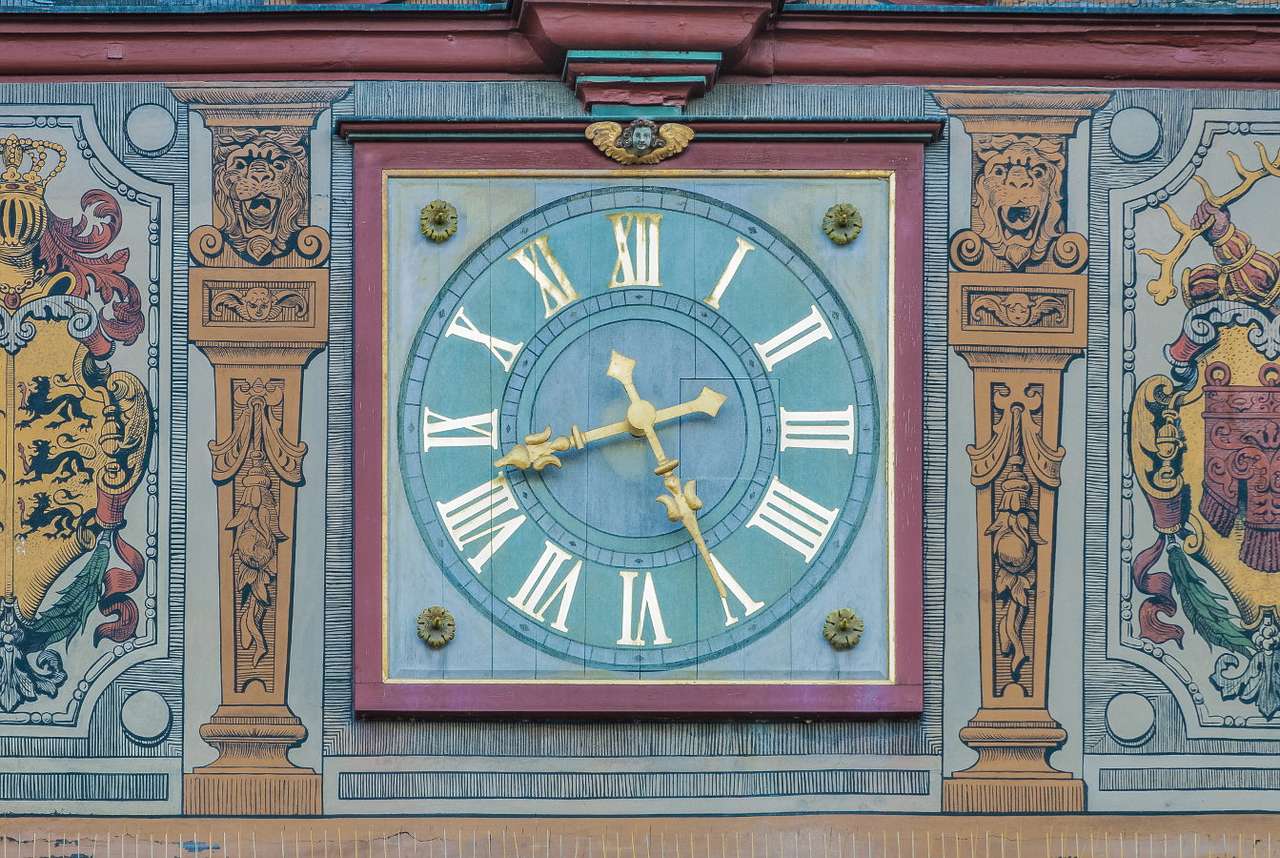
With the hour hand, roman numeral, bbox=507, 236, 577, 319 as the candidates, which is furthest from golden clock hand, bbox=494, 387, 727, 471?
roman numeral, bbox=507, 236, 577, 319

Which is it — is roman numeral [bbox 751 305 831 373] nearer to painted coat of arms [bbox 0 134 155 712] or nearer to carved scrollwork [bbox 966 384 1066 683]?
carved scrollwork [bbox 966 384 1066 683]

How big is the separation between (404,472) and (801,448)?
3.12ft

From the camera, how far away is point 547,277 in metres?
6.66

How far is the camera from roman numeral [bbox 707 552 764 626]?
6574 millimetres

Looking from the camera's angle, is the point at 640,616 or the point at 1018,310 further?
the point at 1018,310

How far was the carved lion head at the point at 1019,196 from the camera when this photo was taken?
6730 millimetres

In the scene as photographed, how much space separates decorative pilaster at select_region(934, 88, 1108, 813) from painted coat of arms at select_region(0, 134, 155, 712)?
2022 mm

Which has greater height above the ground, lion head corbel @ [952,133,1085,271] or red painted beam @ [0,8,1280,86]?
red painted beam @ [0,8,1280,86]

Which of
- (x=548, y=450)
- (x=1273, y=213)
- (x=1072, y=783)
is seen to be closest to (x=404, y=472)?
(x=548, y=450)

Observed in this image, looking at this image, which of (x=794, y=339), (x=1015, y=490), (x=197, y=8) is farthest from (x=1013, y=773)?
(x=197, y=8)

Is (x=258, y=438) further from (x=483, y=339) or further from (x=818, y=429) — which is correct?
(x=818, y=429)

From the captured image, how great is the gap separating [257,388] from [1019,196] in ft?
6.26

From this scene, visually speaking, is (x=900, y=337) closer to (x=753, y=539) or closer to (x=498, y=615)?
(x=753, y=539)

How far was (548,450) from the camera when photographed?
21.6 ft
